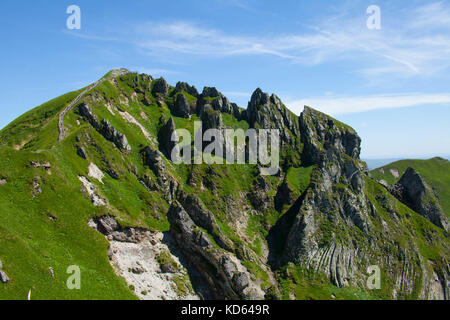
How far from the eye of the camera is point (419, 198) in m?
139

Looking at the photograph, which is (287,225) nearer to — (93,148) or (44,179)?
(93,148)

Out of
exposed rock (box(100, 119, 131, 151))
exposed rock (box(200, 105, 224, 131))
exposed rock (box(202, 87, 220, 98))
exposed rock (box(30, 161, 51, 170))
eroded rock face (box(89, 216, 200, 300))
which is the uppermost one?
exposed rock (box(202, 87, 220, 98))

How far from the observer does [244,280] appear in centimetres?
7338

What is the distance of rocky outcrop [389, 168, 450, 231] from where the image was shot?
135125mm

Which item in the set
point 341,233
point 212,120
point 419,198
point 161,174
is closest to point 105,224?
point 161,174

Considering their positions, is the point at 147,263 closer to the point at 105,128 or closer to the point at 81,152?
the point at 81,152

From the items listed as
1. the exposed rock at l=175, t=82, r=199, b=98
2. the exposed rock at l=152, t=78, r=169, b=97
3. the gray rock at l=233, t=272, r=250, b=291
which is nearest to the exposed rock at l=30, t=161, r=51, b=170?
the gray rock at l=233, t=272, r=250, b=291

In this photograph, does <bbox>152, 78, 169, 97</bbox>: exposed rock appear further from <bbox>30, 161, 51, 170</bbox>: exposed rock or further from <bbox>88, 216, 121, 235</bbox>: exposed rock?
<bbox>88, 216, 121, 235</bbox>: exposed rock

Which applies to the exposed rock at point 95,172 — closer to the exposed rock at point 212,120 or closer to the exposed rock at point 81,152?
the exposed rock at point 81,152

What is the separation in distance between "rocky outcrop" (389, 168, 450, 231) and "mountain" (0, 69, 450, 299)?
401 inches

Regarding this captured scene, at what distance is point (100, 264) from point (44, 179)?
23.2m

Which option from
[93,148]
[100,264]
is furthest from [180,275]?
[93,148]
